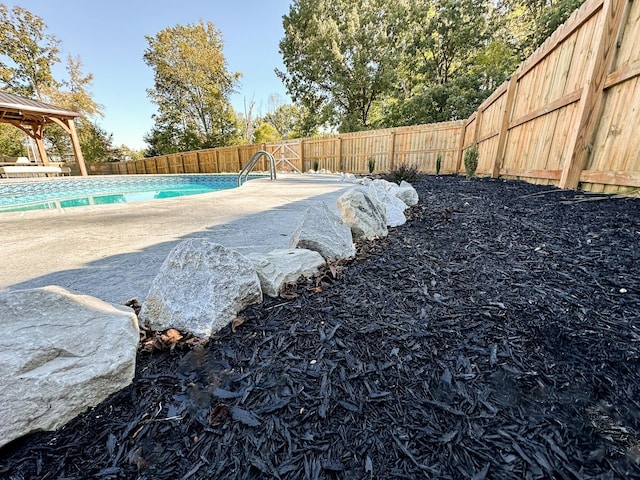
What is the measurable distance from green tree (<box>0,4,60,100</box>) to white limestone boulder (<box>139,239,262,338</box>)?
2629cm

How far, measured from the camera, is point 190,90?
21.1m

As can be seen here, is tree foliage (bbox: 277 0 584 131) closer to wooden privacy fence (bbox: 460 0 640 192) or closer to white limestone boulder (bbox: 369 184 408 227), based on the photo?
wooden privacy fence (bbox: 460 0 640 192)

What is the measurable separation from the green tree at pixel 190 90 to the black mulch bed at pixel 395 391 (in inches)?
962

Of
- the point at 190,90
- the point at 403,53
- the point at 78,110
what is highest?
the point at 403,53

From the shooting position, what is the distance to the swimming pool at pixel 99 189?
279 inches

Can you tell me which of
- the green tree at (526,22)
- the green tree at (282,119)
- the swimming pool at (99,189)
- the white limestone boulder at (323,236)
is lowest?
the swimming pool at (99,189)

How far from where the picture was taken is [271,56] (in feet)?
64.0

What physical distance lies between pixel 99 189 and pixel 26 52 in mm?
17003

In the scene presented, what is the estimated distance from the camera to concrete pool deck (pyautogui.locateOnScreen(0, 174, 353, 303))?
163 centimetres

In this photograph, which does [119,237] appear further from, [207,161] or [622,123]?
[207,161]

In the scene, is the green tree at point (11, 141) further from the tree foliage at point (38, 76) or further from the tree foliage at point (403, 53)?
the tree foliage at point (403, 53)

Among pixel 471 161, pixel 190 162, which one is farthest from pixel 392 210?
pixel 190 162

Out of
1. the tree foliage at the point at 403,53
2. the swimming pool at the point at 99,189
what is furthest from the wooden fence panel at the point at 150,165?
the tree foliage at the point at 403,53

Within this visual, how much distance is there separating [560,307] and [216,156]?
1971cm
